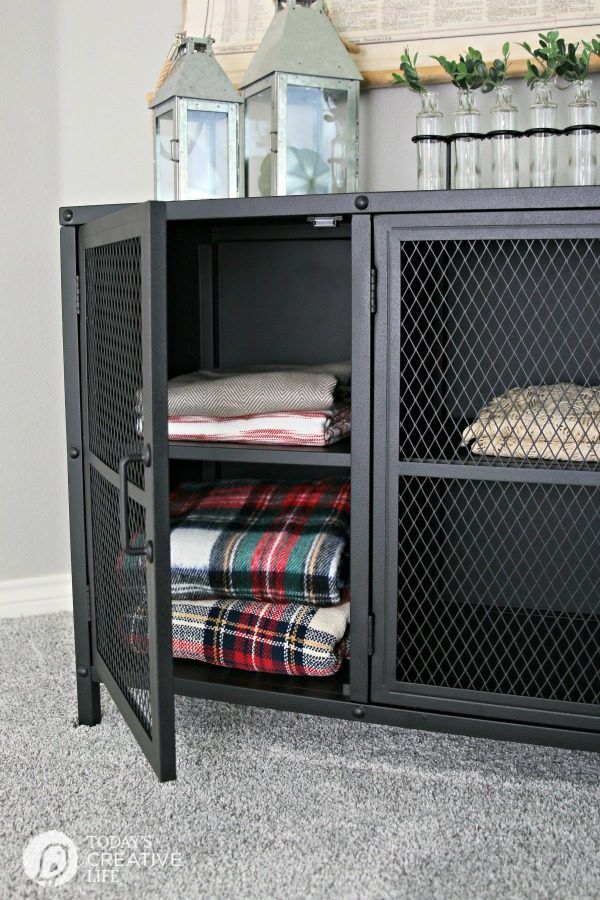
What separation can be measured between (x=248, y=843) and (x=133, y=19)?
1.90 metres

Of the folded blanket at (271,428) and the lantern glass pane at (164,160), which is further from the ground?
the lantern glass pane at (164,160)

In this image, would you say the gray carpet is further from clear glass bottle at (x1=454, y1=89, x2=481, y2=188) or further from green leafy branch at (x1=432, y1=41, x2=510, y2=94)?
green leafy branch at (x1=432, y1=41, x2=510, y2=94)

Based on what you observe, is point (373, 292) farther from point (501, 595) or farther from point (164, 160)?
point (501, 595)

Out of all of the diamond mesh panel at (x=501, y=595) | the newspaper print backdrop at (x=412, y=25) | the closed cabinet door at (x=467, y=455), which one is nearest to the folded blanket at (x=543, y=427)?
the closed cabinet door at (x=467, y=455)

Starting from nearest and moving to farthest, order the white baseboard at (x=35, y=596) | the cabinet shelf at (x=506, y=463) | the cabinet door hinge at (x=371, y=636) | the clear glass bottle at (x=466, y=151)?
the cabinet shelf at (x=506, y=463)
the cabinet door hinge at (x=371, y=636)
the clear glass bottle at (x=466, y=151)
the white baseboard at (x=35, y=596)

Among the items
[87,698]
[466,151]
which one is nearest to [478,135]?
[466,151]

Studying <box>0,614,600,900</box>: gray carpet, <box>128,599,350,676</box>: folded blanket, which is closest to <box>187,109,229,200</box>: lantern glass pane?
<box>128,599,350,676</box>: folded blanket

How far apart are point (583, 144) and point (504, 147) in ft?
0.46

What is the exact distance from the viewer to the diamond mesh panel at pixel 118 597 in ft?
5.02

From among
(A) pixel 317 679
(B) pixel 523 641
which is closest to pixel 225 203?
(A) pixel 317 679

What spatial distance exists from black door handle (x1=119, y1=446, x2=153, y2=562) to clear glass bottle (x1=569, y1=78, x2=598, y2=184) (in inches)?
36.5

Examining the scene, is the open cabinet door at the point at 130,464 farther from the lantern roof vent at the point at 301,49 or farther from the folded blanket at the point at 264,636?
the lantern roof vent at the point at 301,49

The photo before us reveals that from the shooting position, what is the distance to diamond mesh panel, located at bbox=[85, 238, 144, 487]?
1461 mm

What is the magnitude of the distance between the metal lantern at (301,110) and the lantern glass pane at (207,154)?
52 millimetres
